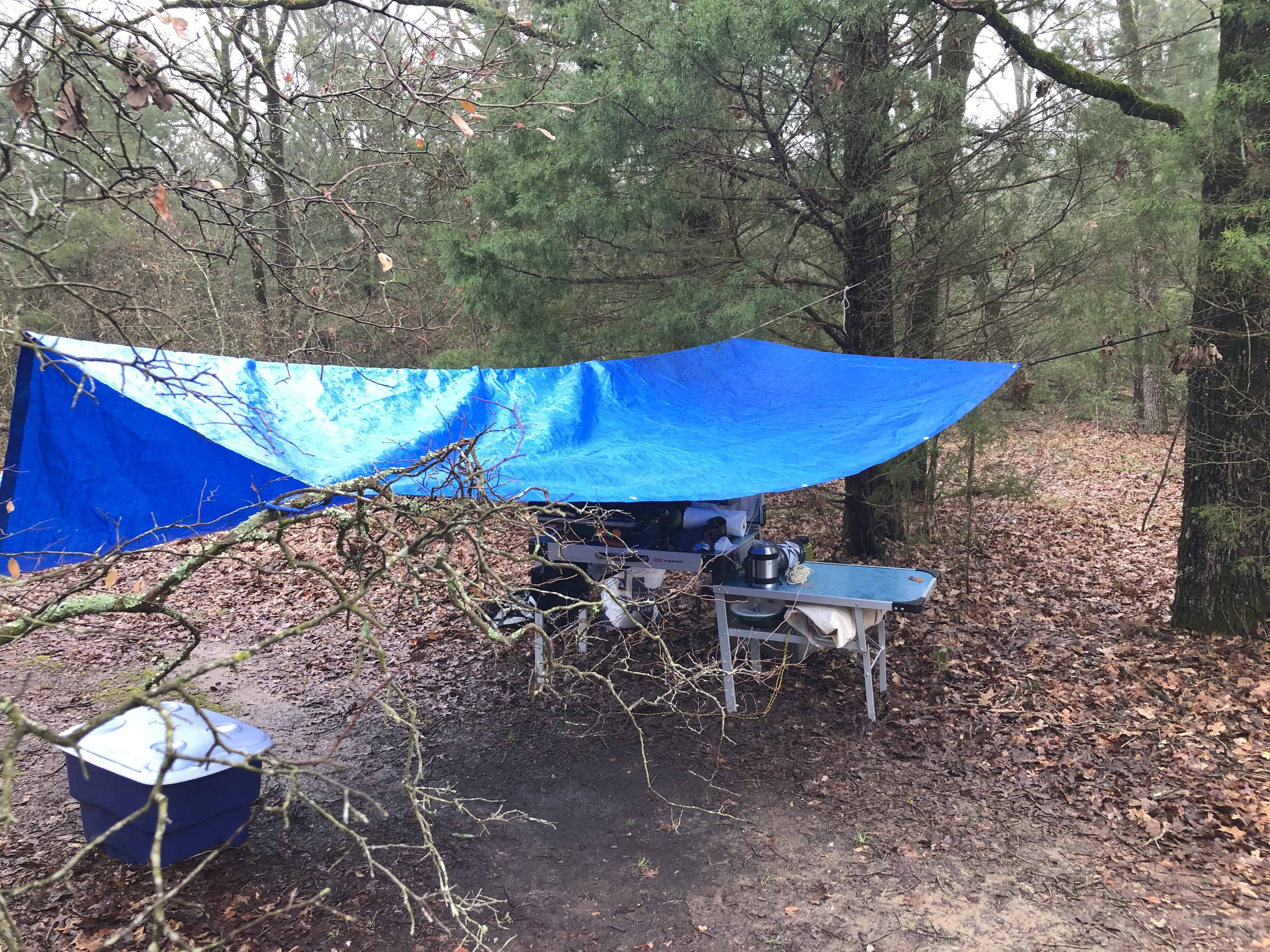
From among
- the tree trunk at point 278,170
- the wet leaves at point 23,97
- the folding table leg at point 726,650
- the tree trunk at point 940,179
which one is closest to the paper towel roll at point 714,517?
the folding table leg at point 726,650

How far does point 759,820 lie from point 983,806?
1002 mm

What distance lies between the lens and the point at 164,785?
10.3 feet

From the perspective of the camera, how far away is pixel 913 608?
4461 mm

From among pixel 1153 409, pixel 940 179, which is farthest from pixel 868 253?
pixel 1153 409

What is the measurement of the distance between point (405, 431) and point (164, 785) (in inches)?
77.8

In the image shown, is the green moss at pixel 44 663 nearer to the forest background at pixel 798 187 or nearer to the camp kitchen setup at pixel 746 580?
the forest background at pixel 798 187

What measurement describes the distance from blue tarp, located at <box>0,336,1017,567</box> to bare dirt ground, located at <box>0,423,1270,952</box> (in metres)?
0.71

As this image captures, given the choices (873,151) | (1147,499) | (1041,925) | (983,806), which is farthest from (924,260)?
(1147,499)

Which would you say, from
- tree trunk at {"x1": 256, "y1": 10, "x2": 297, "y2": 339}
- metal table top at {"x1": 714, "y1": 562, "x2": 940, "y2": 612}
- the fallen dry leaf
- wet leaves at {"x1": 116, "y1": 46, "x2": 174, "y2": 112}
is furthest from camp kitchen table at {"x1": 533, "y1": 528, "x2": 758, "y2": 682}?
wet leaves at {"x1": 116, "y1": 46, "x2": 174, "y2": 112}

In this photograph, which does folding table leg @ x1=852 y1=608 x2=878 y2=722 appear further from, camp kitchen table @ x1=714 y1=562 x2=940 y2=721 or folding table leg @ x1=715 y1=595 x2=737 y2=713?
folding table leg @ x1=715 y1=595 x2=737 y2=713

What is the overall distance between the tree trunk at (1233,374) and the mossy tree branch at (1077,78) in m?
0.42

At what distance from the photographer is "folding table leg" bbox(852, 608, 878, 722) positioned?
4.47 metres

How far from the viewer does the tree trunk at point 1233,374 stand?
4.76 m

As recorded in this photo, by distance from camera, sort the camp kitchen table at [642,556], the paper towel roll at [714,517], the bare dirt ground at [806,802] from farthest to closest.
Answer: the paper towel roll at [714,517]
the camp kitchen table at [642,556]
the bare dirt ground at [806,802]
